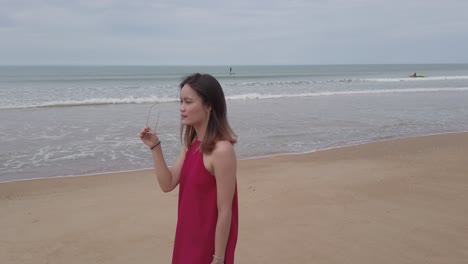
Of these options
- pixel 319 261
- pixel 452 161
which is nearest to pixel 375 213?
pixel 319 261

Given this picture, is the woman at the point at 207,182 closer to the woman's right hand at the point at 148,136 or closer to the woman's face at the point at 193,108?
the woman's face at the point at 193,108

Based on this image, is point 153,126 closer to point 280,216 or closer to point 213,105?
point 280,216

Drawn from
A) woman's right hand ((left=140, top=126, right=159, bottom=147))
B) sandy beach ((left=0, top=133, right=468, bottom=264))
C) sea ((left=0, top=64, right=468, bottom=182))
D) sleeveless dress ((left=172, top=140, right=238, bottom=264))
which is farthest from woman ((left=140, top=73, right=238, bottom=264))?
sea ((left=0, top=64, right=468, bottom=182))

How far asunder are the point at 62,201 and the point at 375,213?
12.6 feet

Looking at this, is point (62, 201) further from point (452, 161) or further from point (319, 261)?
point (452, 161)

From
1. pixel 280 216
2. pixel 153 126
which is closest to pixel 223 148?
pixel 280 216

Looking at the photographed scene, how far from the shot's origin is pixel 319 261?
3.88 m

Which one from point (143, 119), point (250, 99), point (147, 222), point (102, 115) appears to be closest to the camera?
point (147, 222)

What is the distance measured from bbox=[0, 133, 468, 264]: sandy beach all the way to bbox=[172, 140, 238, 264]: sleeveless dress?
2016 mm

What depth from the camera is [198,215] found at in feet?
6.51

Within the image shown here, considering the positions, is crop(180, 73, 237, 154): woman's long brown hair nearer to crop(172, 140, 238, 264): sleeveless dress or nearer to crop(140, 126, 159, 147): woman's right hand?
crop(172, 140, 238, 264): sleeveless dress

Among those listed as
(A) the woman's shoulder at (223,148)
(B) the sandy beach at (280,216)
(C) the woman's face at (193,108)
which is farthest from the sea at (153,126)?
(A) the woman's shoulder at (223,148)

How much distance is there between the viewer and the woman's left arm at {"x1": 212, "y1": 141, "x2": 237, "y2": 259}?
1875 mm

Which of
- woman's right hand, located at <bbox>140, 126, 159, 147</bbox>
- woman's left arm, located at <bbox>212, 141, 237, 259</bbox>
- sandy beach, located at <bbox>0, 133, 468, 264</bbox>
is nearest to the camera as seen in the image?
woman's left arm, located at <bbox>212, 141, 237, 259</bbox>
